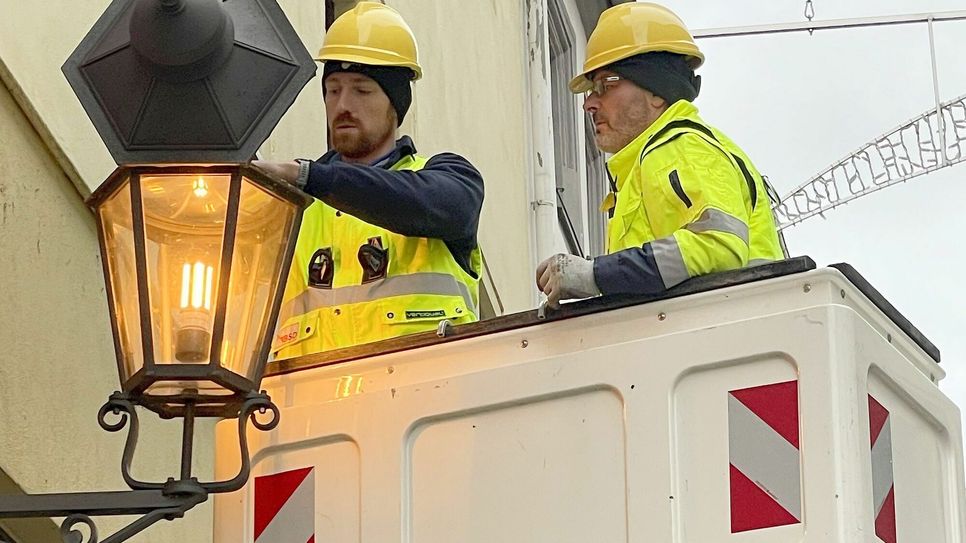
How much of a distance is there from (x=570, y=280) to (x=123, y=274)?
117 centimetres

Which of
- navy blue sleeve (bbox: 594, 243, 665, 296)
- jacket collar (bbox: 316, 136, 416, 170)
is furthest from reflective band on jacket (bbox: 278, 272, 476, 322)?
navy blue sleeve (bbox: 594, 243, 665, 296)

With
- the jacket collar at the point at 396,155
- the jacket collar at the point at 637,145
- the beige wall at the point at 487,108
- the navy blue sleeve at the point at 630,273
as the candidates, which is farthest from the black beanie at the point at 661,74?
the beige wall at the point at 487,108

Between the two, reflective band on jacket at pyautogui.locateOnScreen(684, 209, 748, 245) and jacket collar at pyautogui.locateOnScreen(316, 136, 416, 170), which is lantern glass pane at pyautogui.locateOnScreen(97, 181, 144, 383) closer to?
reflective band on jacket at pyautogui.locateOnScreen(684, 209, 748, 245)

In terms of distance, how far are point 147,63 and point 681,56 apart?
1.96 m

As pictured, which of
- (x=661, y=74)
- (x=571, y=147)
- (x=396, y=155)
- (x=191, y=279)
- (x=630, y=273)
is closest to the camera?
(x=191, y=279)

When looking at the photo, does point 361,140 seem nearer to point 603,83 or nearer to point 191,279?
point 603,83

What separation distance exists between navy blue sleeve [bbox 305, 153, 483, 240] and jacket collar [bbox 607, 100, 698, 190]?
41cm

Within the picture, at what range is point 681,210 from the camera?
5.04 meters

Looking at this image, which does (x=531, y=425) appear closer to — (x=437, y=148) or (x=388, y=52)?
(x=388, y=52)

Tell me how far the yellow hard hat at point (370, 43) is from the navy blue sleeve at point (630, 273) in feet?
5.01

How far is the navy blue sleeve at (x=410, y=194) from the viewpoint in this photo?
16.7 ft

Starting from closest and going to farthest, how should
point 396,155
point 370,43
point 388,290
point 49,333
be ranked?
point 49,333
point 388,290
point 396,155
point 370,43

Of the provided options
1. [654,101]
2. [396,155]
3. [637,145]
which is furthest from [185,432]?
[654,101]

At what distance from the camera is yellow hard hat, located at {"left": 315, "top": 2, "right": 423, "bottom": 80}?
19.8 ft
